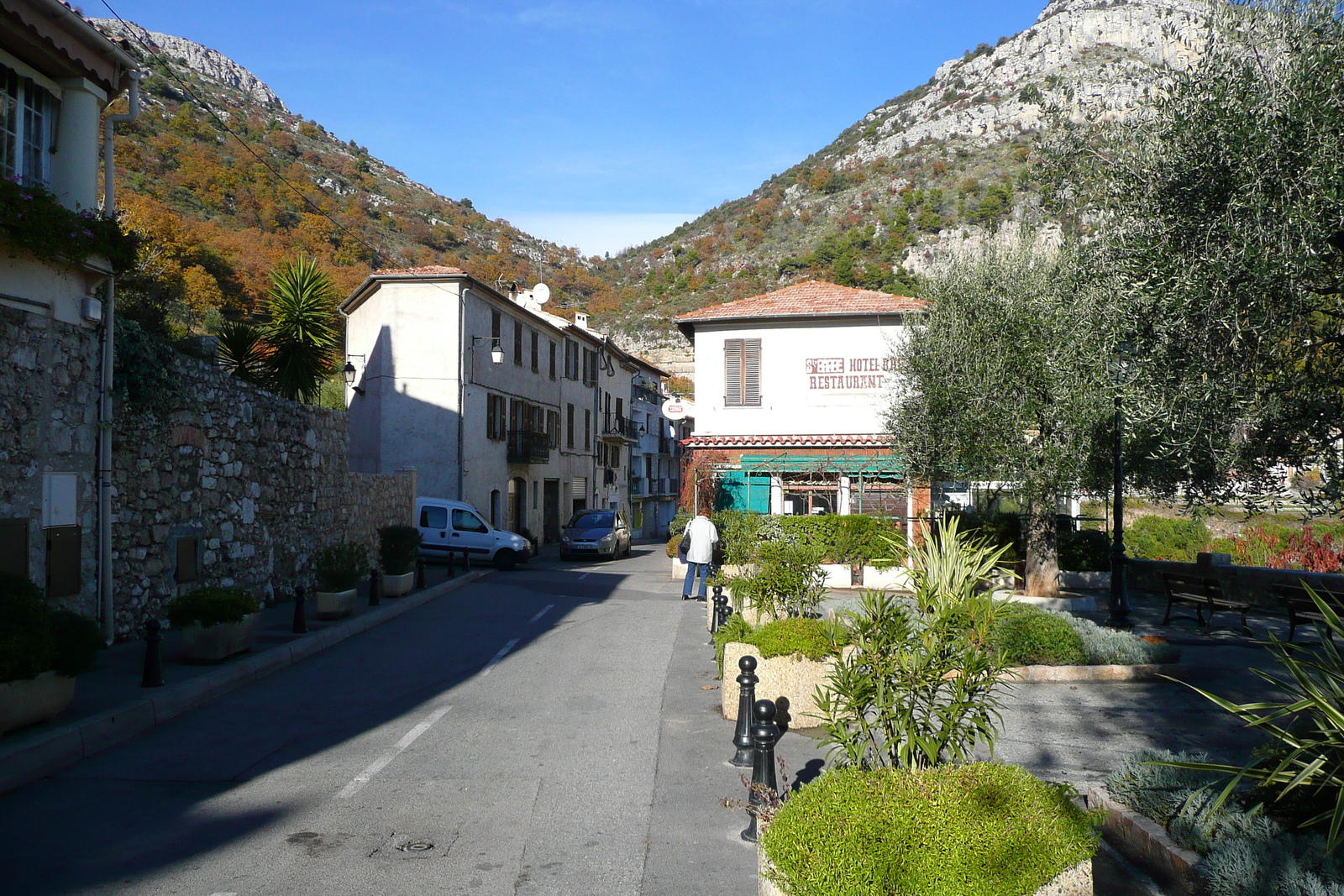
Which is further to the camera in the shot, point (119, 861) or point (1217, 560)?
point (1217, 560)

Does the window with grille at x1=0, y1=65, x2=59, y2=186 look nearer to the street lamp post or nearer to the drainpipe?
the drainpipe

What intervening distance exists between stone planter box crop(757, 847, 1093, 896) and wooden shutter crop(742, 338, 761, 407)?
22204 millimetres

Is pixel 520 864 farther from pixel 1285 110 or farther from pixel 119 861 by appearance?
pixel 1285 110

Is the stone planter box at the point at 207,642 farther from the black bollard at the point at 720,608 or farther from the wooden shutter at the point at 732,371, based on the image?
the wooden shutter at the point at 732,371

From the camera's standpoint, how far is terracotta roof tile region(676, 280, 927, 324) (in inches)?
1001

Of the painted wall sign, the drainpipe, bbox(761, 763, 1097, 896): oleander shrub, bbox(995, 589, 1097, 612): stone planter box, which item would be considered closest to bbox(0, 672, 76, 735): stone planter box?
the drainpipe

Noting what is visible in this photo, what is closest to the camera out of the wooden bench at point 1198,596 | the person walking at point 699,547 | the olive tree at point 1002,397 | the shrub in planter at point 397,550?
the wooden bench at point 1198,596

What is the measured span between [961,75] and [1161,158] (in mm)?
105062

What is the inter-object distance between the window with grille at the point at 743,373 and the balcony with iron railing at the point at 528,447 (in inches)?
474

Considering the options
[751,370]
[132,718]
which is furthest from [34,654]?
[751,370]

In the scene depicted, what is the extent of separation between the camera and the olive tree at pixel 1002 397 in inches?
588

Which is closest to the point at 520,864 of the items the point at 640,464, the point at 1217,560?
the point at 1217,560

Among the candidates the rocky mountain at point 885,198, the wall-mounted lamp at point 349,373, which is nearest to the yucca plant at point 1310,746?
the wall-mounted lamp at point 349,373

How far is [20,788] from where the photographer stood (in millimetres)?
6504
